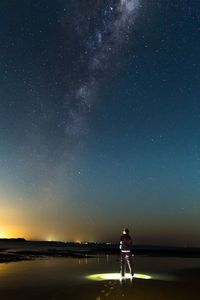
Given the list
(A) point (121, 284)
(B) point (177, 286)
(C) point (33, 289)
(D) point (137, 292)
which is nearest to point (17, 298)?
(C) point (33, 289)

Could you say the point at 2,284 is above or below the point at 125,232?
below

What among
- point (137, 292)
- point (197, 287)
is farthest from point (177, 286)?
point (137, 292)

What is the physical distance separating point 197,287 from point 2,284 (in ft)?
28.0

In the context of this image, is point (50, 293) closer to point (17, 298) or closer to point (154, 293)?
point (17, 298)

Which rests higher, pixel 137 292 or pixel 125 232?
pixel 125 232

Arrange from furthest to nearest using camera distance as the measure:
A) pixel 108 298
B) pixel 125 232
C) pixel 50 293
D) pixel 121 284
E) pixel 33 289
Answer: pixel 125 232, pixel 121 284, pixel 33 289, pixel 50 293, pixel 108 298

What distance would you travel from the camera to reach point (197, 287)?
17.9 metres

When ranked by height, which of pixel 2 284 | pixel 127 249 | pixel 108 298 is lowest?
pixel 108 298

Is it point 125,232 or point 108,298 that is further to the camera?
point 125,232

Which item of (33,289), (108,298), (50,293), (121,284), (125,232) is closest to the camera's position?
(108,298)

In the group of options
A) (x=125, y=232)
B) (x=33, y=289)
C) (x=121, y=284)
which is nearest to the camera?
(x=33, y=289)

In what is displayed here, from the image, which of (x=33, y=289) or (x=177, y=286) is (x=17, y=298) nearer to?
(x=33, y=289)

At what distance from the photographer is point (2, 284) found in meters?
17.6

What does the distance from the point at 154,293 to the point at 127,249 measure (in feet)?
20.0
